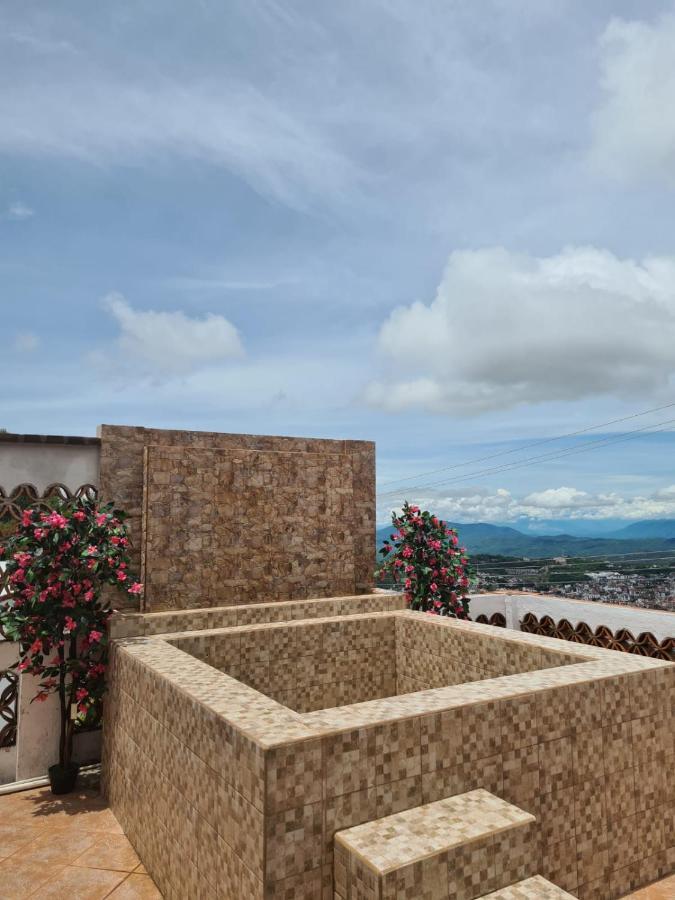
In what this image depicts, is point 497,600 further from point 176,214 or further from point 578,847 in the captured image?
point 176,214

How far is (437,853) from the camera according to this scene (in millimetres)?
2438

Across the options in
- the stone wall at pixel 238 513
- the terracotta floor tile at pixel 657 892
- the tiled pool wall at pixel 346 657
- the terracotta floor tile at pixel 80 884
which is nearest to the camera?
the terracotta floor tile at pixel 657 892

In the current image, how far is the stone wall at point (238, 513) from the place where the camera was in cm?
627

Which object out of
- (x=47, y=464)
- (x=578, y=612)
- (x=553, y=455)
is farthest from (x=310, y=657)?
(x=553, y=455)

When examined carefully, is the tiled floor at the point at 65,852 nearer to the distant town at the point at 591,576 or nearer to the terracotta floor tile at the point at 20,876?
the terracotta floor tile at the point at 20,876

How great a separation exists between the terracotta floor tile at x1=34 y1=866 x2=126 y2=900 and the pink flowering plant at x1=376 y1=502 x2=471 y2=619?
4.69 meters

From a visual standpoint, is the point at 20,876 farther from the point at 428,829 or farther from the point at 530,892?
the point at 530,892

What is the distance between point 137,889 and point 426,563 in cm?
524

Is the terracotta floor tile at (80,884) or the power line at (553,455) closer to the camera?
the terracotta floor tile at (80,884)

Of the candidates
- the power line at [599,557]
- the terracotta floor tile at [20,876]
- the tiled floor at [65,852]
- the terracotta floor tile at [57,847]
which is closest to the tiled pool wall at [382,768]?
the tiled floor at [65,852]

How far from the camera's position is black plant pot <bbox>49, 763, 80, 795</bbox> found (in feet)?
17.0

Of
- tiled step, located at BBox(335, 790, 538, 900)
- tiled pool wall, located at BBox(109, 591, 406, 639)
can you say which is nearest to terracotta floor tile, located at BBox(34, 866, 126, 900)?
tiled pool wall, located at BBox(109, 591, 406, 639)

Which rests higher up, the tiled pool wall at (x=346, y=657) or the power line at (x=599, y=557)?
the power line at (x=599, y=557)

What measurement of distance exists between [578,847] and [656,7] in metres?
7.15
